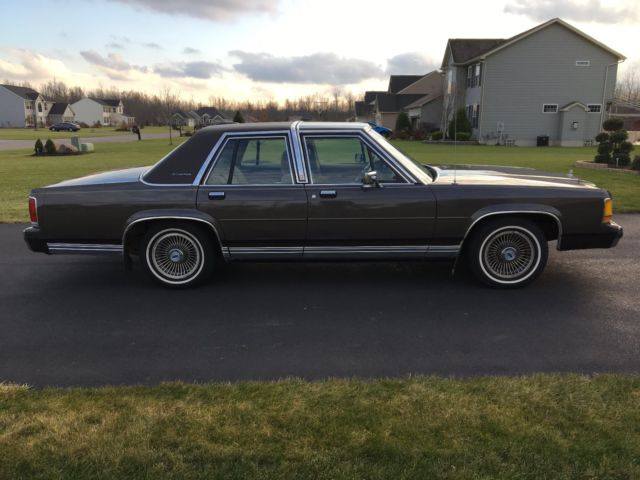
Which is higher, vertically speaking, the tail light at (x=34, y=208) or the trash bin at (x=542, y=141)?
the trash bin at (x=542, y=141)

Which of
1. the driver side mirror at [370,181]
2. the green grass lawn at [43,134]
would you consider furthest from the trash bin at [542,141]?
the green grass lawn at [43,134]

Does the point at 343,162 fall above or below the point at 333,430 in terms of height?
above

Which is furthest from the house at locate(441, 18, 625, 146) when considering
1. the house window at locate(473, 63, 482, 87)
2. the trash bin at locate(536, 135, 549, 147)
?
the trash bin at locate(536, 135, 549, 147)

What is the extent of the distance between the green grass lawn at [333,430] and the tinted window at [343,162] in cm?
231

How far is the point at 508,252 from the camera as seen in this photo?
532 cm

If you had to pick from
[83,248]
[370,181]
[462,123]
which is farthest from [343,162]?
[462,123]

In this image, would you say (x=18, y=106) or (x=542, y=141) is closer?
(x=542, y=141)

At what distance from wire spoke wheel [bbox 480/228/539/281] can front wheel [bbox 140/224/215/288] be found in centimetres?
278

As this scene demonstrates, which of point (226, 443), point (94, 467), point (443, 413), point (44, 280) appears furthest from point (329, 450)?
point (44, 280)

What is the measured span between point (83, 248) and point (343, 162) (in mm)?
2731

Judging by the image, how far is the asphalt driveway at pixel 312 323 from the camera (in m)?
3.74

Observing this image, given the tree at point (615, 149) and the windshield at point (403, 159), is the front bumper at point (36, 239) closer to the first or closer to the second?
the windshield at point (403, 159)

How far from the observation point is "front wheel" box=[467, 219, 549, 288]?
524cm

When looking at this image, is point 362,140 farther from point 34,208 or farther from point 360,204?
point 34,208
